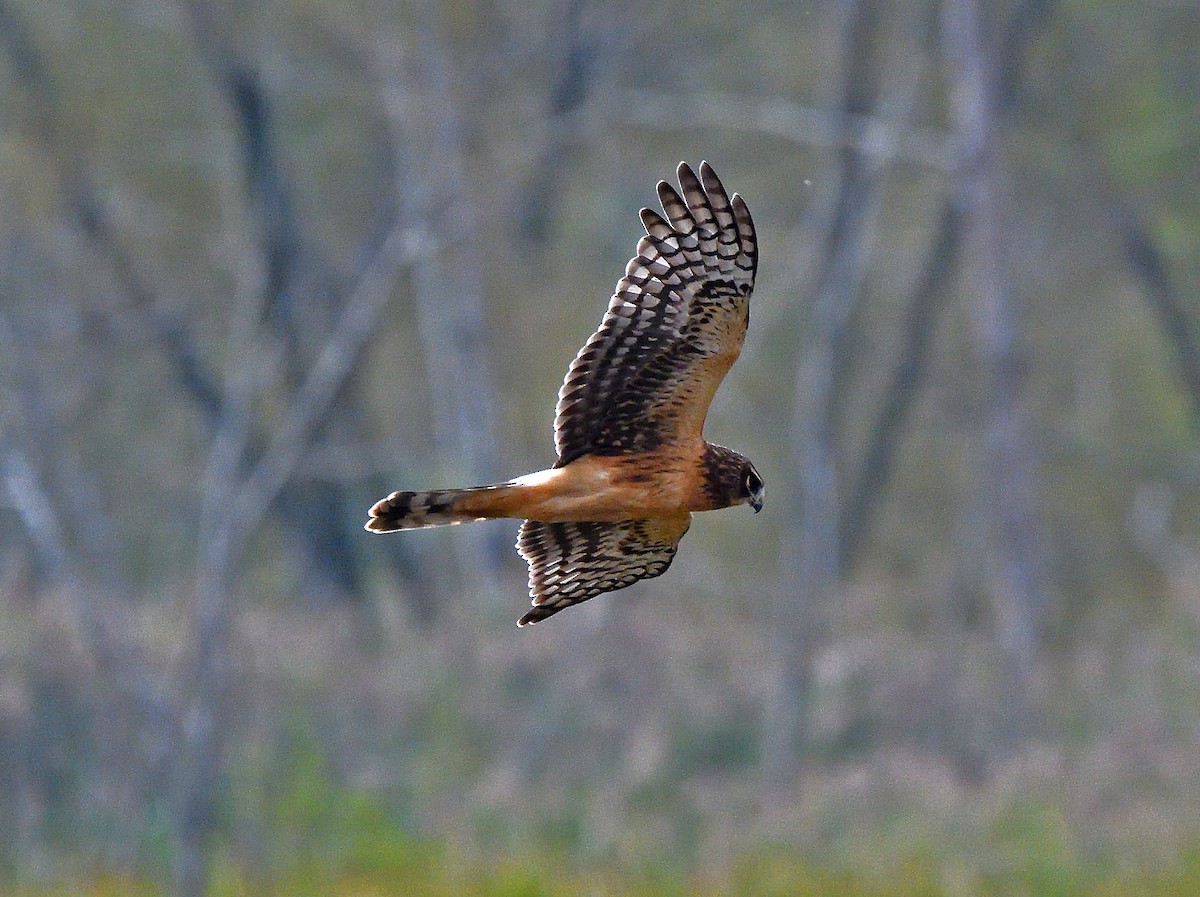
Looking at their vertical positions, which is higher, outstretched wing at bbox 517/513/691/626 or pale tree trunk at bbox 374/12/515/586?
pale tree trunk at bbox 374/12/515/586

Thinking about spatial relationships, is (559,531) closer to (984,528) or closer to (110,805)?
(110,805)

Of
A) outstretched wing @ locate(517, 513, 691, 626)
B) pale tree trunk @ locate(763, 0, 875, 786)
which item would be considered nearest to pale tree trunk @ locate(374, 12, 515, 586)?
pale tree trunk @ locate(763, 0, 875, 786)

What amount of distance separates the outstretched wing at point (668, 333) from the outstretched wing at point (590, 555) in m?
0.33

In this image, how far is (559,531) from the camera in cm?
576

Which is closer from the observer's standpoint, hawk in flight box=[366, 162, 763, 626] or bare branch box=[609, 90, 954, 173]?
hawk in flight box=[366, 162, 763, 626]

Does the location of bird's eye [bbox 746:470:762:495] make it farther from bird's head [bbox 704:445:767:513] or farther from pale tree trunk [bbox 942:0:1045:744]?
pale tree trunk [bbox 942:0:1045:744]

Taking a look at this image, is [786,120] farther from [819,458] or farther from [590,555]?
[590,555]

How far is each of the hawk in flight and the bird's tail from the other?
99mm

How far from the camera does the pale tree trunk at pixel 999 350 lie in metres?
15.4

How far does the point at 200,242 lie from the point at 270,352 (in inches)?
156

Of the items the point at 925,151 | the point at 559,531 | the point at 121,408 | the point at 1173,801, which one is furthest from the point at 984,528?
the point at 559,531

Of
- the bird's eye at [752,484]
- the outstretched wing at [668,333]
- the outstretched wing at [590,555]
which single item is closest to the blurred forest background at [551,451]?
the outstretched wing at [590,555]

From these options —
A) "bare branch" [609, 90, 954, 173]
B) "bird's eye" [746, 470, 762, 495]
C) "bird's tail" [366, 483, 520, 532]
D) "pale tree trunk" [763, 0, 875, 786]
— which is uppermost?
"bare branch" [609, 90, 954, 173]

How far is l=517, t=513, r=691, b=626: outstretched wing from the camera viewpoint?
5.68 meters
